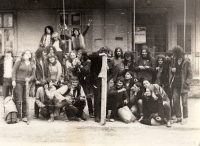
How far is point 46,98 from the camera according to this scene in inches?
318

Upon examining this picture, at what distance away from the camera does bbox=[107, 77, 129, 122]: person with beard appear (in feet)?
26.3

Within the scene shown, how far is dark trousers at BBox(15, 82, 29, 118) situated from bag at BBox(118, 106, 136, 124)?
2225 mm

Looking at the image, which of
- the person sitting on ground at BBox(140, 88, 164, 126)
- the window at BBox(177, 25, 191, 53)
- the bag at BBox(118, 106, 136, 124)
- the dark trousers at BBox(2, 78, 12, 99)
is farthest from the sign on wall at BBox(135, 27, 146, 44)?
the dark trousers at BBox(2, 78, 12, 99)

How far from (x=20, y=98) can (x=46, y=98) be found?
599 millimetres

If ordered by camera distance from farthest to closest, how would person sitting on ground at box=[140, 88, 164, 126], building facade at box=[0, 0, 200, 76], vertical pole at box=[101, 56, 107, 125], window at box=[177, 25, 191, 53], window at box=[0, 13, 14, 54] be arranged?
1. window at box=[177, 25, 191, 53]
2. building facade at box=[0, 0, 200, 76]
3. window at box=[0, 13, 14, 54]
4. person sitting on ground at box=[140, 88, 164, 126]
5. vertical pole at box=[101, 56, 107, 125]

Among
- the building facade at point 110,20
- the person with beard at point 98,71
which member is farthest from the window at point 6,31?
the person with beard at point 98,71

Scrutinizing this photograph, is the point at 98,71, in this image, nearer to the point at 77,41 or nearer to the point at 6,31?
the point at 77,41

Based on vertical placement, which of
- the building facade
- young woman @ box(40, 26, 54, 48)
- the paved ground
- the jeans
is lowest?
the paved ground

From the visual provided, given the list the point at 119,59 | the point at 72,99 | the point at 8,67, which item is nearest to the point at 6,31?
the point at 8,67

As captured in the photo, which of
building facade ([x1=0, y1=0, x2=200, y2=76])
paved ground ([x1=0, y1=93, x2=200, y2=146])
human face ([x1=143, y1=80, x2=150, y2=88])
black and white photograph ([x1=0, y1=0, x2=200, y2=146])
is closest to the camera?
paved ground ([x1=0, y1=93, x2=200, y2=146])

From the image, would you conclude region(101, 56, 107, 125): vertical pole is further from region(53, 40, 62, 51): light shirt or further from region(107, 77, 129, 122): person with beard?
region(53, 40, 62, 51): light shirt

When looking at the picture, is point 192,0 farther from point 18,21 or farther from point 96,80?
point 18,21

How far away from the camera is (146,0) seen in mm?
10094

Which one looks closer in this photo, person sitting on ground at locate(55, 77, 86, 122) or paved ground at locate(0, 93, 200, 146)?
paved ground at locate(0, 93, 200, 146)
